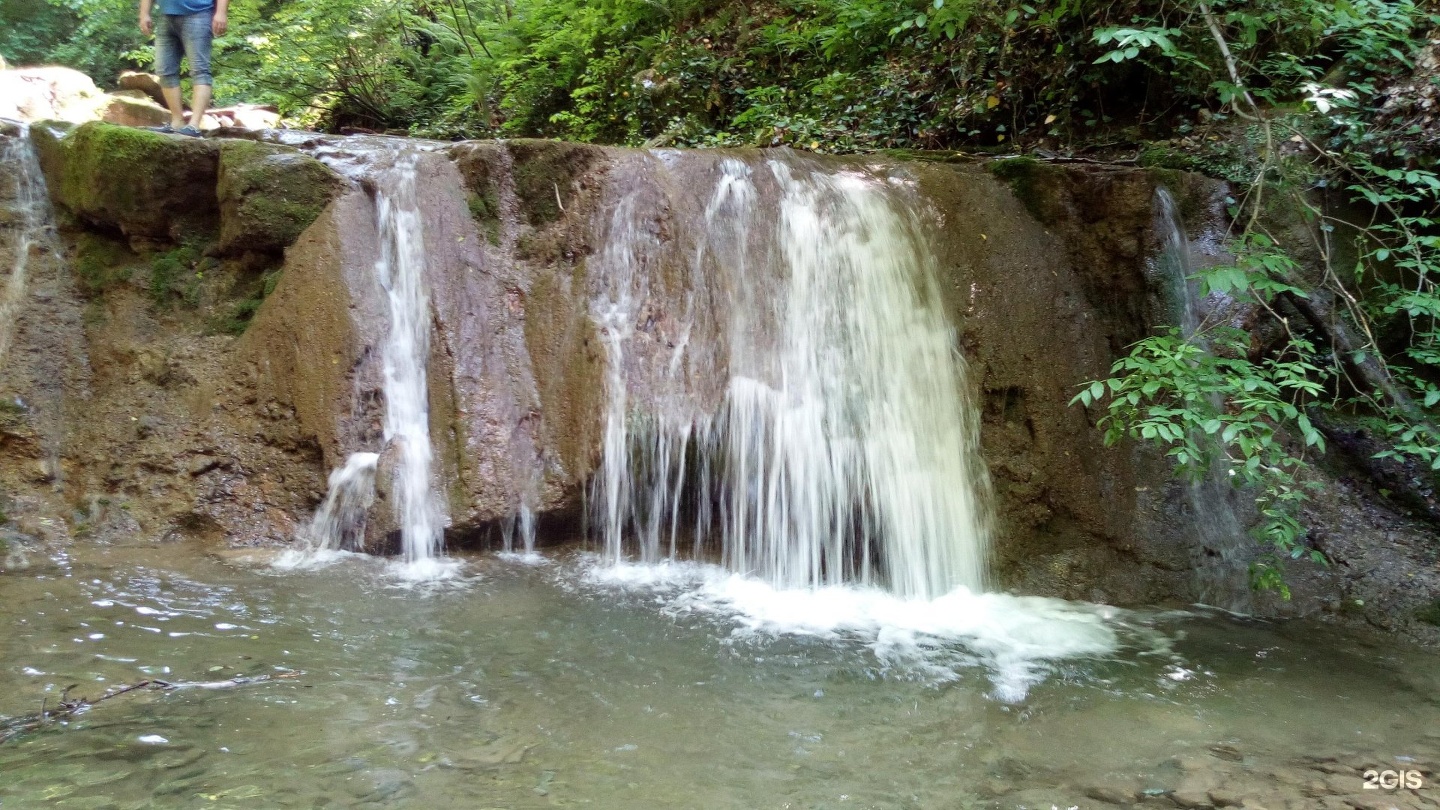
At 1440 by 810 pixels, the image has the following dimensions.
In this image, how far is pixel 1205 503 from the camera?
544 cm

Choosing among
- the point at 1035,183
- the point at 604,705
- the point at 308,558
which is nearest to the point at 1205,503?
the point at 1035,183

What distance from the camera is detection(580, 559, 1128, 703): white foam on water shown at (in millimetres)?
4137

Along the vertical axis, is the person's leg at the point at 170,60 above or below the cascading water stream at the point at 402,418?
above

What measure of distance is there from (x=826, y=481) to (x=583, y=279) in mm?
1939

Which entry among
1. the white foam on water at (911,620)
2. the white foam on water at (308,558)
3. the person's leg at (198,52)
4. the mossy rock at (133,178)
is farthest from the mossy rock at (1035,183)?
the person's leg at (198,52)

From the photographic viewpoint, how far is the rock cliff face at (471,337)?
5.18 m

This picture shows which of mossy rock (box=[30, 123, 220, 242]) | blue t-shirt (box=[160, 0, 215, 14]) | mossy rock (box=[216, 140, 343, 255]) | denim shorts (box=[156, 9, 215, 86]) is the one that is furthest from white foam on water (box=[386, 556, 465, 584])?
blue t-shirt (box=[160, 0, 215, 14])

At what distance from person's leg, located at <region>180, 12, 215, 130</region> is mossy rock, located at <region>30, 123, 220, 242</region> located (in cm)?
126

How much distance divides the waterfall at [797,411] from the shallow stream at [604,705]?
0.75 metres

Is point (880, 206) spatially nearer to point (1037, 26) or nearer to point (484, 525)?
point (1037, 26)

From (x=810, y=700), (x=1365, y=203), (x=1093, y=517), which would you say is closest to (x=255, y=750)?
(x=810, y=700)

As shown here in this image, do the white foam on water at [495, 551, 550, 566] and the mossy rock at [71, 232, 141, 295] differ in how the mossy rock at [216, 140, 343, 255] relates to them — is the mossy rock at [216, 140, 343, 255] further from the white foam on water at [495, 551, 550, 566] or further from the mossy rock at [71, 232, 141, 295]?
the white foam on water at [495, 551, 550, 566]

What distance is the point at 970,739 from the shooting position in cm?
333

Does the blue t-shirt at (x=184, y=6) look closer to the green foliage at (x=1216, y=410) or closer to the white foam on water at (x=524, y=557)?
the white foam on water at (x=524, y=557)
